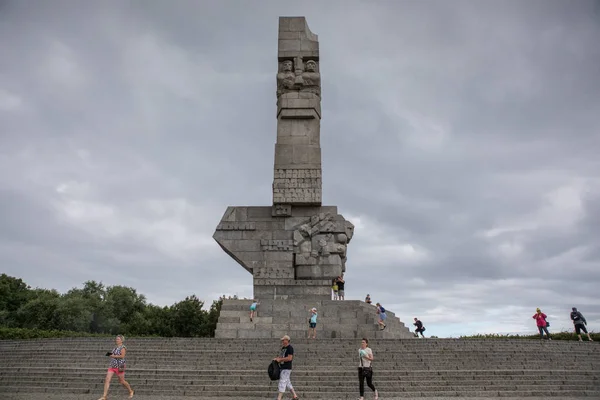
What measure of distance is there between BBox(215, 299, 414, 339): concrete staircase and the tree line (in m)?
20.2

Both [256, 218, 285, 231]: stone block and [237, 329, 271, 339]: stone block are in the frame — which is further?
[256, 218, 285, 231]: stone block

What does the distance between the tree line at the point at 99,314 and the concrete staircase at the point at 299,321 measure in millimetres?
20238

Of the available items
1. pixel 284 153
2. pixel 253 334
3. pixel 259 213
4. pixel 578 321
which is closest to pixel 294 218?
pixel 259 213

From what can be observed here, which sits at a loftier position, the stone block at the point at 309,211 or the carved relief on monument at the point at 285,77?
the carved relief on monument at the point at 285,77

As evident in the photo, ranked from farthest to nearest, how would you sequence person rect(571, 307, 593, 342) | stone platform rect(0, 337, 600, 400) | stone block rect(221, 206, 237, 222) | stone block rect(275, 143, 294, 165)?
stone block rect(275, 143, 294, 165) < stone block rect(221, 206, 237, 222) < person rect(571, 307, 593, 342) < stone platform rect(0, 337, 600, 400)

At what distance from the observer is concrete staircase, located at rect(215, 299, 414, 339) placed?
62.1 ft

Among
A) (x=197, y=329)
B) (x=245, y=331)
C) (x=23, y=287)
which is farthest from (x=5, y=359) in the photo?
(x=23, y=287)

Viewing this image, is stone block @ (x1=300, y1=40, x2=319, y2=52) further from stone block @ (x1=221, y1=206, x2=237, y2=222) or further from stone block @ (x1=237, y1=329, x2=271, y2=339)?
stone block @ (x1=237, y1=329, x2=271, y2=339)

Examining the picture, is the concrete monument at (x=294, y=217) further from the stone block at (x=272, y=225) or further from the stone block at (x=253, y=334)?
the stone block at (x=253, y=334)

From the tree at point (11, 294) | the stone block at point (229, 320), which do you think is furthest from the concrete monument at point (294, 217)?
the tree at point (11, 294)

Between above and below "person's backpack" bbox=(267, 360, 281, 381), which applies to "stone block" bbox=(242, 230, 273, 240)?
above

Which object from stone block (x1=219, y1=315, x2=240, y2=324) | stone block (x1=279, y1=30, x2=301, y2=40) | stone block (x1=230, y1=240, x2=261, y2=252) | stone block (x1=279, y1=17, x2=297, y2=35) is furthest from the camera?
stone block (x1=279, y1=17, x2=297, y2=35)

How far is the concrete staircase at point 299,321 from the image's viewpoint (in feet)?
62.1

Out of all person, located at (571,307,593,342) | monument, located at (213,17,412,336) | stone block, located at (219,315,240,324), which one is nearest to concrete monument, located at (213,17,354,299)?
monument, located at (213,17,412,336)
